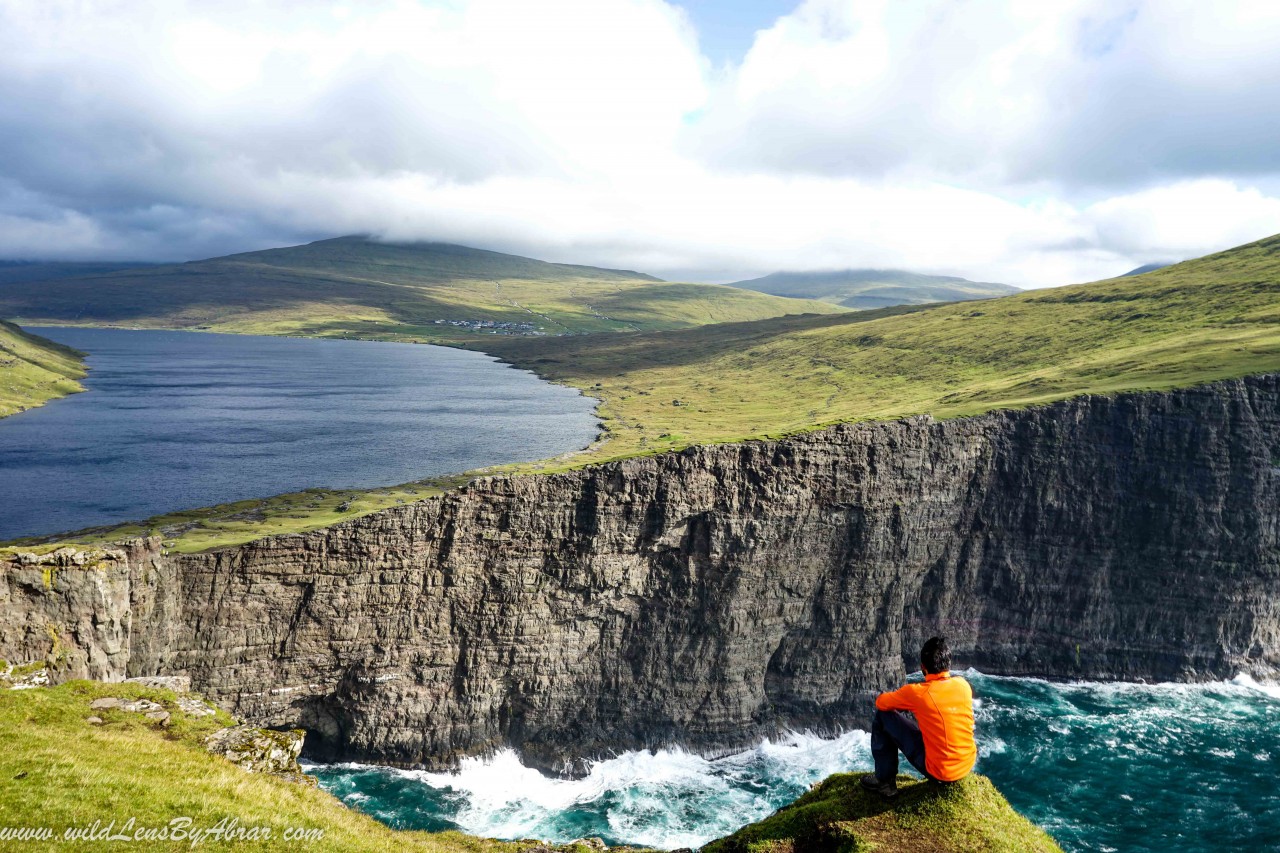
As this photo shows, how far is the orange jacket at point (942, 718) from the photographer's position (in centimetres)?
1547

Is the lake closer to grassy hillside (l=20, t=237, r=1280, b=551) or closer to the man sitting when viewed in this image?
grassy hillside (l=20, t=237, r=1280, b=551)

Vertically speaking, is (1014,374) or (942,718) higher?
(1014,374)

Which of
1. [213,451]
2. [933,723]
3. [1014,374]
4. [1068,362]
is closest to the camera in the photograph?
[933,723]

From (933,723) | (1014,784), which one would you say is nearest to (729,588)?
(1014,784)

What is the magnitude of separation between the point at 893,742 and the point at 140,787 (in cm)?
2031

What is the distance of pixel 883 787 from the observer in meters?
16.8

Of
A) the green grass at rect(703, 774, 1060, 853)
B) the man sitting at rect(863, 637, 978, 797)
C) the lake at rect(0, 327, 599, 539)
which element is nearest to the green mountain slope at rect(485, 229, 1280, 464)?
the lake at rect(0, 327, 599, 539)

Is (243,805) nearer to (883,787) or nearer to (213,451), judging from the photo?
(883,787)

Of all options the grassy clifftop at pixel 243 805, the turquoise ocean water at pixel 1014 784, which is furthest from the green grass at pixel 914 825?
the turquoise ocean water at pixel 1014 784

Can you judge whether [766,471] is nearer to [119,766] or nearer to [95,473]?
[119,766]

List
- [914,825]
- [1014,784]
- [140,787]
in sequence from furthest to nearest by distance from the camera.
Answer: [1014,784], [140,787], [914,825]

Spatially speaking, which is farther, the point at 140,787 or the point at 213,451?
the point at 213,451

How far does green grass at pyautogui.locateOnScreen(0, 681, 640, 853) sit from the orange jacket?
586 inches

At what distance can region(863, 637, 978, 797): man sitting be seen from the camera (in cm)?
1548
